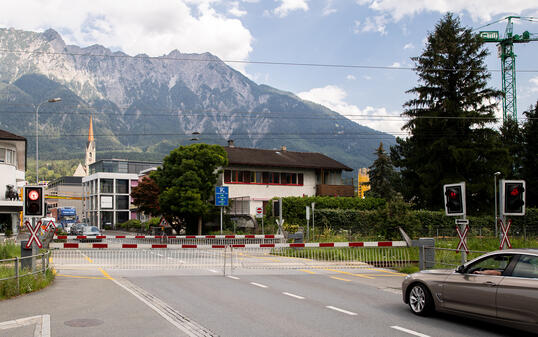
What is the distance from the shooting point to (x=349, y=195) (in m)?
58.0

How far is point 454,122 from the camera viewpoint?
157 ft

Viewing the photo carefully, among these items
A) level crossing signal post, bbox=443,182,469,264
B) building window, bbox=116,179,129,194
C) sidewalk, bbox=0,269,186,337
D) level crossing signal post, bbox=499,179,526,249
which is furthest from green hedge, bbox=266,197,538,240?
building window, bbox=116,179,129,194

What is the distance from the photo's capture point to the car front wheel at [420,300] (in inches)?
393

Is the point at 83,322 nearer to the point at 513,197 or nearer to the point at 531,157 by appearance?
the point at 513,197

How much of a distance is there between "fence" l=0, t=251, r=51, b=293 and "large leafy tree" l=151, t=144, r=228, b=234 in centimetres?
2917

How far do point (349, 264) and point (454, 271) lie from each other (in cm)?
1168

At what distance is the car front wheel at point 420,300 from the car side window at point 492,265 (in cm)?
96

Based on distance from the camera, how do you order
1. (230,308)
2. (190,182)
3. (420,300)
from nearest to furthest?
(420,300) → (230,308) → (190,182)

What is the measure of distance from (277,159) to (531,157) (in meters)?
27.1

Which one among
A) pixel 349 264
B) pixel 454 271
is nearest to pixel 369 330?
pixel 454 271

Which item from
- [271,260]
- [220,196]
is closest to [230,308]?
[271,260]

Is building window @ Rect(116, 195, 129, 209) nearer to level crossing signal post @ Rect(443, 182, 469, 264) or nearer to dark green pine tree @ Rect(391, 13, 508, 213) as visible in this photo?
dark green pine tree @ Rect(391, 13, 508, 213)

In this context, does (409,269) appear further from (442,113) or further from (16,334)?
(442,113)

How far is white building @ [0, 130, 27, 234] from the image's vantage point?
141ft
